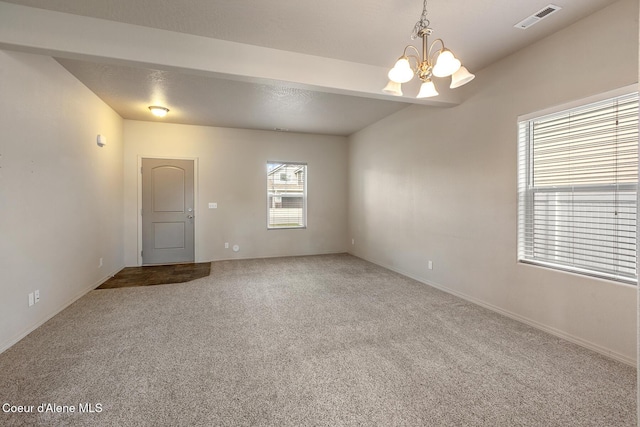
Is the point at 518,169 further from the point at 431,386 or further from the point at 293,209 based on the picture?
the point at 293,209

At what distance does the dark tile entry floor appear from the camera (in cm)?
432

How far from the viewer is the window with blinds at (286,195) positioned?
250 inches

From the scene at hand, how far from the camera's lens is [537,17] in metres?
2.39

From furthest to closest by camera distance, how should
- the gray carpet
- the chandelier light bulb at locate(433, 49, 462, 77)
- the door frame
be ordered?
the door frame < the chandelier light bulb at locate(433, 49, 462, 77) < the gray carpet

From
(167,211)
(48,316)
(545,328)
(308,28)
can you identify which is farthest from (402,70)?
(167,211)

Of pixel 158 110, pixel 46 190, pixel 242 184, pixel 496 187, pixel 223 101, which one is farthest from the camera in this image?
pixel 242 184

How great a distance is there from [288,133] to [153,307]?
435 cm

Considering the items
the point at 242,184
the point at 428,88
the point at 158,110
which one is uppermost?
the point at 158,110

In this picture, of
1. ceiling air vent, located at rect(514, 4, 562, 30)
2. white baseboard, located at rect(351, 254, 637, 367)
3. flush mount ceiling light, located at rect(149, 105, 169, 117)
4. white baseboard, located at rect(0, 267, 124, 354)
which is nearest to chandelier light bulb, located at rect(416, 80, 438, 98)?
ceiling air vent, located at rect(514, 4, 562, 30)

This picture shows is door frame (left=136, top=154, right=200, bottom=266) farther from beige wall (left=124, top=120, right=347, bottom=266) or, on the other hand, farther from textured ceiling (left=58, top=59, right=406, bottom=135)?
textured ceiling (left=58, top=59, right=406, bottom=135)

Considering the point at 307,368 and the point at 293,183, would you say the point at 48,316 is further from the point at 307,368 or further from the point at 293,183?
the point at 293,183

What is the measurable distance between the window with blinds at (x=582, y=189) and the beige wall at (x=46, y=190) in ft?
15.8

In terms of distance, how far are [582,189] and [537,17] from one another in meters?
1.53

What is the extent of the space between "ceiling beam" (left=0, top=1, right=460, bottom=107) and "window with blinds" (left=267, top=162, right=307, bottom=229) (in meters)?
3.39
